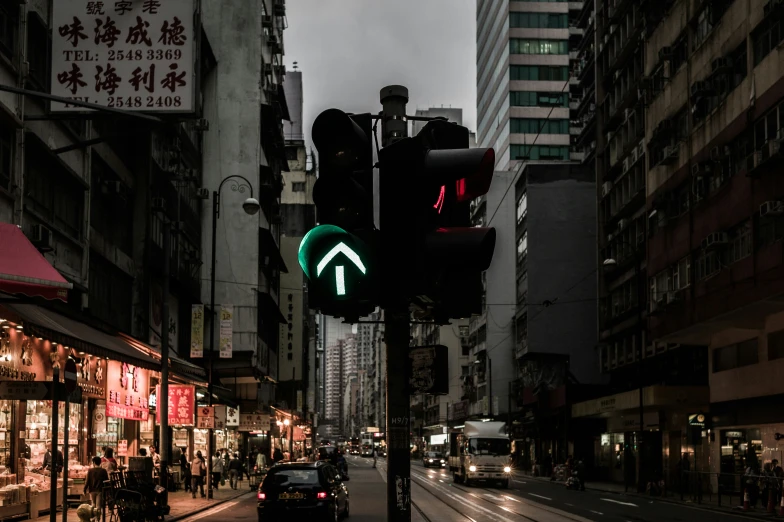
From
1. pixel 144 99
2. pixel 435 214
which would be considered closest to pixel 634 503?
pixel 144 99

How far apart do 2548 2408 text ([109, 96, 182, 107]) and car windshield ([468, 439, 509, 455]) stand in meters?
31.0

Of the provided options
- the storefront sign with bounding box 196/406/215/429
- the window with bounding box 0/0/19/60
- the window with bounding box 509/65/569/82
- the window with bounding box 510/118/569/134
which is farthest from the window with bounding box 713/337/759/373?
the window with bounding box 509/65/569/82

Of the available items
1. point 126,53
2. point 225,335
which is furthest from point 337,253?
point 225,335

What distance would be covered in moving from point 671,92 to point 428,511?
84.9 feet

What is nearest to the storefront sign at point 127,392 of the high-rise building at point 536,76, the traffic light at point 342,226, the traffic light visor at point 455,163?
the traffic light at point 342,226

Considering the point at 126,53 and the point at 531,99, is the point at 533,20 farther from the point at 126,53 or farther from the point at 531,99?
the point at 126,53

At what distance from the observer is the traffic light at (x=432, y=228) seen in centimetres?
536

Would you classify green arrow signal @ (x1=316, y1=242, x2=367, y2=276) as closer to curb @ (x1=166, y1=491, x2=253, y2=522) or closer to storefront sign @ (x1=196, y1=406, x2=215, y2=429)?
curb @ (x1=166, y1=491, x2=253, y2=522)

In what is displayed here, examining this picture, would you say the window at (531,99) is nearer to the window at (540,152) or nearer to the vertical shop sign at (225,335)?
the window at (540,152)

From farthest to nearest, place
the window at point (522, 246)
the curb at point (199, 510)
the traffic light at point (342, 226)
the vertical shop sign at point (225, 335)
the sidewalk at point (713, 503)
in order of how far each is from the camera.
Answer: the window at point (522, 246) < the vertical shop sign at point (225, 335) < the sidewalk at point (713, 503) < the curb at point (199, 510) < the traffic light at point (342, 226)

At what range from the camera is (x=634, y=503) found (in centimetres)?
3659

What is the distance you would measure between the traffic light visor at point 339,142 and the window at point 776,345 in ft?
113

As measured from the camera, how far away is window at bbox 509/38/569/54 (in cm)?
10131

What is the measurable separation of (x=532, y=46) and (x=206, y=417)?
7444 cm
